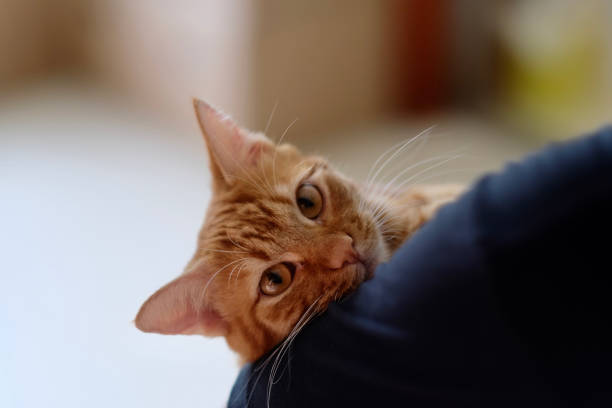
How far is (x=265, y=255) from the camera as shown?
1.29 meters

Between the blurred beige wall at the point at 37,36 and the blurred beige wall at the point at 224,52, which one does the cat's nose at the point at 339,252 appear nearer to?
the blurred beige wall at the point at 224,52

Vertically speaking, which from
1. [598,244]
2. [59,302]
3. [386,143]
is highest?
[386,143]

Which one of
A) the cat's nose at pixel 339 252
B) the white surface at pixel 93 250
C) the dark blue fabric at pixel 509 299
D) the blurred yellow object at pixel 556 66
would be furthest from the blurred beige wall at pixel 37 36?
the dark blue fabric at pixel 509 299

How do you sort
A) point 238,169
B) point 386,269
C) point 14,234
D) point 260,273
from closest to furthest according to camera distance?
1. point 386,269
2. point 260,273
3. point 238,169
4. point 14,234

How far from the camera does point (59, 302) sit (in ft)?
7.41

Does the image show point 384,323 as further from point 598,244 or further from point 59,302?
point 59,302

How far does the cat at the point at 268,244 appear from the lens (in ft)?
4.10

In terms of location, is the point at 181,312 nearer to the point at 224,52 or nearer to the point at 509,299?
the point at 509,299

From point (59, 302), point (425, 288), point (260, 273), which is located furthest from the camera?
point (59, 302)

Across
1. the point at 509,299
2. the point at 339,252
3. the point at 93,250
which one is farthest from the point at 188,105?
the point at 509,299

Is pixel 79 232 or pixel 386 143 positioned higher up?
pixel 386 143

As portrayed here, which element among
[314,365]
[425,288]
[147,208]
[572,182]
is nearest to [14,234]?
[147,208]

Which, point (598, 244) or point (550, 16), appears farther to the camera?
point (550, 16)

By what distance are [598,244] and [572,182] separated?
0.08m
